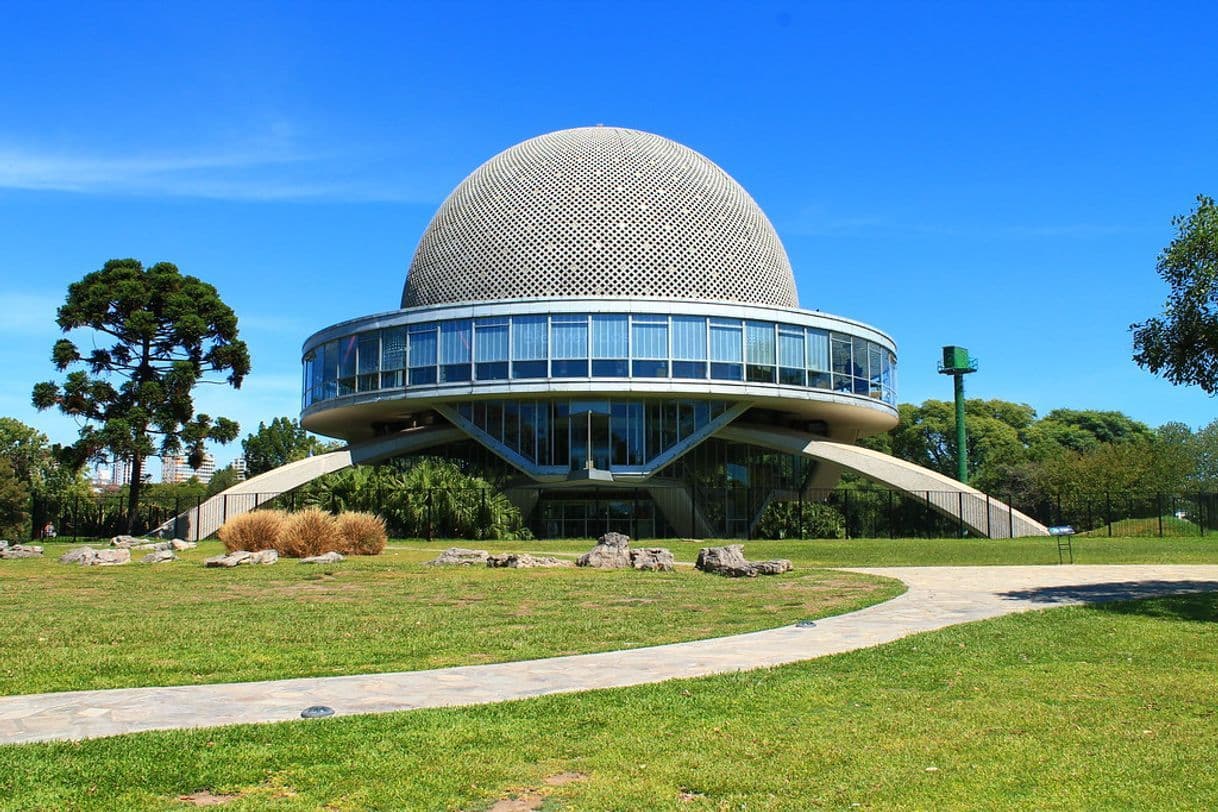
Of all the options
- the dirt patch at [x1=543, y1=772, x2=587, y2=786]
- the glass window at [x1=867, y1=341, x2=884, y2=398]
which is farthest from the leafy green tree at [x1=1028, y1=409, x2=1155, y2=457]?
the dirt patch at [x1=543, y1=772, x2=587, y2=786]

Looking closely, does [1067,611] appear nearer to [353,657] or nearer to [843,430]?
[353,657]

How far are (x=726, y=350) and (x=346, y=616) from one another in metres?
23.3

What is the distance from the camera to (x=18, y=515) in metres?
40.5

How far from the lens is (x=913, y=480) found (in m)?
30.7

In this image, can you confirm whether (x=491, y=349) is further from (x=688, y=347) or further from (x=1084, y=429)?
(x=1084, y=429)

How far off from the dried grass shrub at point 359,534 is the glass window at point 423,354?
13480 mm

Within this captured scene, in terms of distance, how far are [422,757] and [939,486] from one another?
27697 millimetres

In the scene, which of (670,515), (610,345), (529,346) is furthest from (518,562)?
(670,515)

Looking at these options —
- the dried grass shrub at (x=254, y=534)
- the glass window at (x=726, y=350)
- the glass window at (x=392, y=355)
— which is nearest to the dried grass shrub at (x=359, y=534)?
the dried grass shrub at (x=254, y=534)

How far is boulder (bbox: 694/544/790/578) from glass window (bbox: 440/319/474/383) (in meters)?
18.3

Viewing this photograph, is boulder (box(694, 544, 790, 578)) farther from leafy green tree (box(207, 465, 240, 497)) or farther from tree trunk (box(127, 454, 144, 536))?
leafy green tree (box(207, 465, 240, 497))

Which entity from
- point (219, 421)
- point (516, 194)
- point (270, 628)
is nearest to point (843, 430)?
point (516, 194)

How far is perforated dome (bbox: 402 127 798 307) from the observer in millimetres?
34094

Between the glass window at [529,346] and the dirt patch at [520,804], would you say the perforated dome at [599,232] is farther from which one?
the dirt patch at [520,804]
